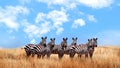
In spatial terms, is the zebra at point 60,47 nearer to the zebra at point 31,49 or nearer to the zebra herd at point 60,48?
the zebra herd at point 60,48

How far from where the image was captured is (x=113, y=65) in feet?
49.3

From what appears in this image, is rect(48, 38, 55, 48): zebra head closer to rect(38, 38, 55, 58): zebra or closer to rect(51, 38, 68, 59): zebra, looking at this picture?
rect(38, 38, 55, 58): zebra

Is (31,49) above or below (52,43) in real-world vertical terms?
below

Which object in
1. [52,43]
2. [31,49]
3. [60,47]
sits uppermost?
[52,43]

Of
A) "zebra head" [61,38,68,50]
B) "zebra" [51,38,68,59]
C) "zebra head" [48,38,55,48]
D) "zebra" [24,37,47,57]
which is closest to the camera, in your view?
"zebra" [24,37,47,57]

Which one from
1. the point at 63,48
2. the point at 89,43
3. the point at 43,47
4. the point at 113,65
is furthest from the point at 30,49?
the point at 113,65

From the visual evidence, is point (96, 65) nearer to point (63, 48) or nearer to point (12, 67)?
point (12, 67)

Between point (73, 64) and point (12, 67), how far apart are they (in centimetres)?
232

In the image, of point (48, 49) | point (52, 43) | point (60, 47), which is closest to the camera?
point (48, 49)

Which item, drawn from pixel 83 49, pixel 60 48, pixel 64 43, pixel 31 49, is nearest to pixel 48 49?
pixel 31 49

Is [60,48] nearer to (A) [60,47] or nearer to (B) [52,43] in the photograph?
(A) [60,47]

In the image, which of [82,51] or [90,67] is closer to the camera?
[90,67]

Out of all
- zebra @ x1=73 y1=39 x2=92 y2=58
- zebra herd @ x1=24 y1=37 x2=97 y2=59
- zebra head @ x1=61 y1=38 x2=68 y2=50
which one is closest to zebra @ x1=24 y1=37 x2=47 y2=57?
zebra herd @ x1=24 y1=37 x2=97 y2=59

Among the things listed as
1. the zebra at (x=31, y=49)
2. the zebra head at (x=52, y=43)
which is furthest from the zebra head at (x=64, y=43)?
the zebra at (x=31, y=49)
